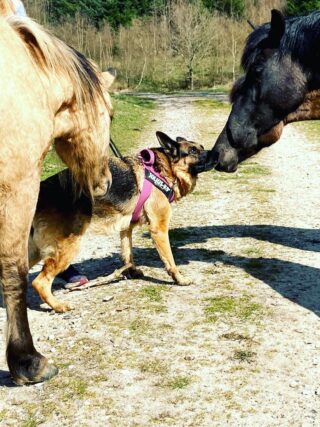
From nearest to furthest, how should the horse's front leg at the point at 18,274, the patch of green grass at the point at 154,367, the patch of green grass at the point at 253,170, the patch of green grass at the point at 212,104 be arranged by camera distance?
the horse's front leg at the point at 18,274
the patch of green grass at the point at 154,367
the patch of green grass at the point at 253,170
the patch of green grass at the point at 212,104

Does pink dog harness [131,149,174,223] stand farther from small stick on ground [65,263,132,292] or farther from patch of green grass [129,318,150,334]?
patch of green grass [129,318,150,334]

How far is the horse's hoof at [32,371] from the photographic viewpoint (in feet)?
10.5

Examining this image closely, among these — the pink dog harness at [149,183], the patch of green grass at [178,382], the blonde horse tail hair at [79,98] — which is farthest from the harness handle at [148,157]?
the patch of green grass at [178,382]

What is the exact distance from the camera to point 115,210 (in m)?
4.94

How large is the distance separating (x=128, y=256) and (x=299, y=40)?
2.59 m

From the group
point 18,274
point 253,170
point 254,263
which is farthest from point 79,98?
point 253,170

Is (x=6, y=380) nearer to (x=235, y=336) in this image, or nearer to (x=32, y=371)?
(x=32, y=371)

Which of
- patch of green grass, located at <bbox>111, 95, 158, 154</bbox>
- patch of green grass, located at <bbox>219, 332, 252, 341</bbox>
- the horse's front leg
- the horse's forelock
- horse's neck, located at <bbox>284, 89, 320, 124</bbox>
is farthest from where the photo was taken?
patch of green grass, located at <bbox>111, 95, 158, 154</bbox>

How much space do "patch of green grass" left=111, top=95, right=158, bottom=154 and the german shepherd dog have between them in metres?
6.27

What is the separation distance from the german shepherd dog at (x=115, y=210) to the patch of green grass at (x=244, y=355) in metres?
1.39

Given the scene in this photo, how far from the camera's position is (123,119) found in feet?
57.0

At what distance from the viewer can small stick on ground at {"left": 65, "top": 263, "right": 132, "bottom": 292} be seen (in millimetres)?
Result: 5012

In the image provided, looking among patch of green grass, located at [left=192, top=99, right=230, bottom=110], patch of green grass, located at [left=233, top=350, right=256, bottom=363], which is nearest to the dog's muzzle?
patch of green grass, located at [left=233, top=350, right=256, bottom=363]

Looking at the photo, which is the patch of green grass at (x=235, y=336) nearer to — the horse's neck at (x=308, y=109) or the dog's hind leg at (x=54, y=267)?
the dog's hind leg at (x=54, y=267)
